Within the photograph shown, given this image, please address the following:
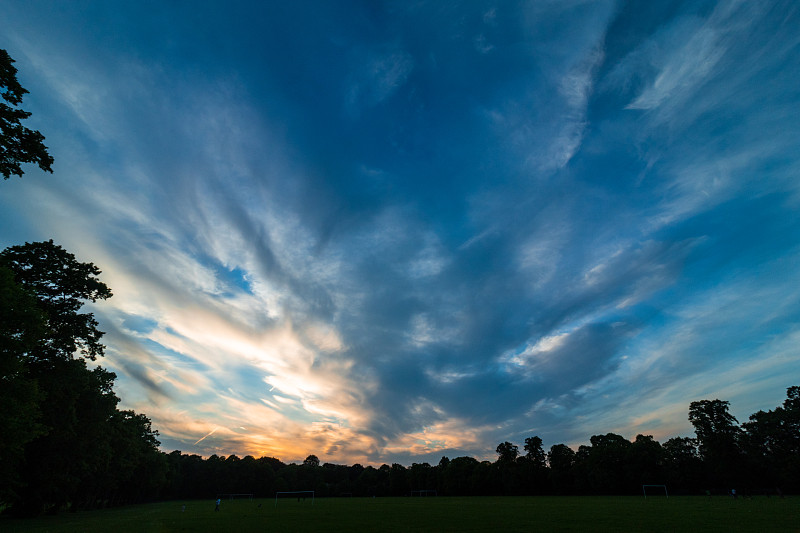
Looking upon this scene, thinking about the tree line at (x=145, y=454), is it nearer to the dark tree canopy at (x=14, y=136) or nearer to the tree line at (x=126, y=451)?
the tree line at (x=126, y=451)

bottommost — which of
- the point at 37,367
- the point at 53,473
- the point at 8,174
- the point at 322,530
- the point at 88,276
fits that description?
the point at 322,530

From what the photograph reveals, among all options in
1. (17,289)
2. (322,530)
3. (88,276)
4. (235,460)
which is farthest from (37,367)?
(235,460)

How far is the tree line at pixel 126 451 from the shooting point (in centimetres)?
2728

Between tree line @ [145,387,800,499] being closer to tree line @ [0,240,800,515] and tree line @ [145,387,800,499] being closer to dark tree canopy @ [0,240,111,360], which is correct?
tree line @ [0,240,800,515]

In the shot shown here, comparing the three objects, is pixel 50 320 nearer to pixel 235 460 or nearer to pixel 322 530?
pixel 322 530

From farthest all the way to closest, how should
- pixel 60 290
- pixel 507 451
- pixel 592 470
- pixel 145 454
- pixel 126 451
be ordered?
pixel 507 451
pixel 592 470
pixel 145 454
pixel 126 451
pixel 60 290

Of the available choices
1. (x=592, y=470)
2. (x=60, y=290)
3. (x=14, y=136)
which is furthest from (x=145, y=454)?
(x=592, y=470)

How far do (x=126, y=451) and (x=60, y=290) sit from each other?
47189 millimetres

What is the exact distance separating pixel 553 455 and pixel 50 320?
14500cm

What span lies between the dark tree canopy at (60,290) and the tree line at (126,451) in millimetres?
107

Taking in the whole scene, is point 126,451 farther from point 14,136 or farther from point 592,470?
point 592,470

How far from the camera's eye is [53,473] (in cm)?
4312

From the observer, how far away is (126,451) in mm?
68250

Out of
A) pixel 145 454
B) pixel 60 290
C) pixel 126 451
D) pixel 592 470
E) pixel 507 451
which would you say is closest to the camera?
pixel 60 290
